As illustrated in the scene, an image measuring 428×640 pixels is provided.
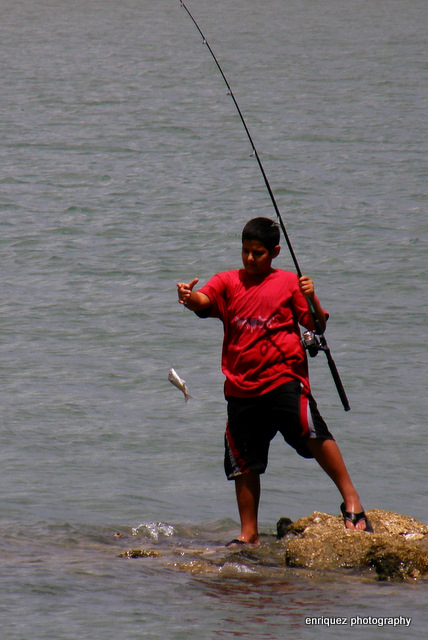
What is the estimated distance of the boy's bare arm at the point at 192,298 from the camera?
474 centimetres

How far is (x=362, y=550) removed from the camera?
4902 millimetres

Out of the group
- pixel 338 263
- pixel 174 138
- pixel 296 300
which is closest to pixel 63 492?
pixel 296 300

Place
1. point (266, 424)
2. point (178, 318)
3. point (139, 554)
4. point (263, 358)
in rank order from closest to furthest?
point (263, 358), point (266, 424), point (139, 554), point (178, 318)

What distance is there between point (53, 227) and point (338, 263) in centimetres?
419

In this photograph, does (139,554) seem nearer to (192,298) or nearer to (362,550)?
(362,550)

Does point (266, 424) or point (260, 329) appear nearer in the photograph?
point (260, 329)

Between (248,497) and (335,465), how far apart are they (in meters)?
0.45

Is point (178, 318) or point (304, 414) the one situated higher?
point (304, 414)

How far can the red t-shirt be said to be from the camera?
4.85 metres

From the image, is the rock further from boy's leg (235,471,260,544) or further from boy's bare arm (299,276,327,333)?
boy's bare arm (299,276,327,333)

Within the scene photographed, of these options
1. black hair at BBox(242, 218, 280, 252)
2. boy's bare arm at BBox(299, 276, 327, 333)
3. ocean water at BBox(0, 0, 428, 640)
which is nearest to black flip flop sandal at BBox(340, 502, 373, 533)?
ocean water at BBox(0, 0, 428, 640)

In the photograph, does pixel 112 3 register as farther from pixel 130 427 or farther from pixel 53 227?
pixel 130 427

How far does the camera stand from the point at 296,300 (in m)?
4.90

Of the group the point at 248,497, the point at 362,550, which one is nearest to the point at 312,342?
the point at 248,497
